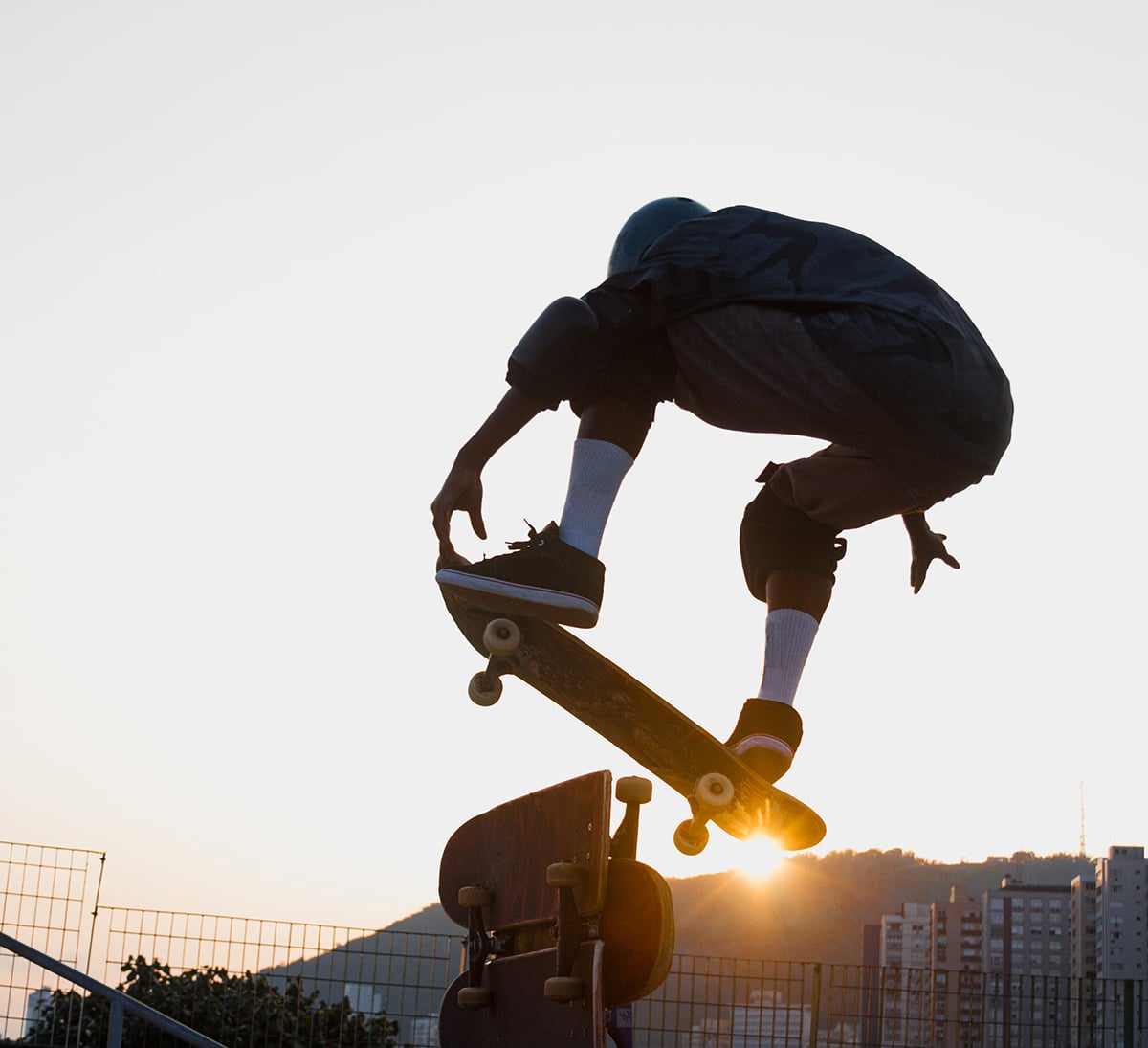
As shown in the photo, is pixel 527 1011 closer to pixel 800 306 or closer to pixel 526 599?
pixel 526 599

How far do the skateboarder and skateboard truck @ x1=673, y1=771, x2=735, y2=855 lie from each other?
0.72 ft

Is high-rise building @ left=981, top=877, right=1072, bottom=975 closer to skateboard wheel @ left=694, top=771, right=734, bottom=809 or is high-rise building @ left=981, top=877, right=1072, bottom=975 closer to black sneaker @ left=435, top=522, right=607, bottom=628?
skateboard wheel @ left=694, top=771, right=734, bottom=809

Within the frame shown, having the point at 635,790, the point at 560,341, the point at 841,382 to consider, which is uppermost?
the point at 560,341

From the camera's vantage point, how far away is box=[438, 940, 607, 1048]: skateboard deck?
2.95m

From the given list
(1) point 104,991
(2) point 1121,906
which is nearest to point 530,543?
(1) point 104,991

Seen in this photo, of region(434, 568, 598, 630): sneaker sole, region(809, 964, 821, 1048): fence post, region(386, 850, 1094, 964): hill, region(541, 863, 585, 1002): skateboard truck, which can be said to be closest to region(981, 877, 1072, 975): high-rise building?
region(386, 850, 1094, 964): hill

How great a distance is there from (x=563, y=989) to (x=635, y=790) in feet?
1.57

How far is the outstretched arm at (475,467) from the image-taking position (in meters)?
3.70

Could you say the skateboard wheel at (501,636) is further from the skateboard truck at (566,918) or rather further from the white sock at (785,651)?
the white sock at (785,651)

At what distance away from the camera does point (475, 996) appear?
360 cm

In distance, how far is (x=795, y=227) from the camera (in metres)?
3.63

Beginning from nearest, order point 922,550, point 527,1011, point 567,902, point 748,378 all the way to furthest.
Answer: point 567,902 → point 527,1011 → point 748,378 → point 922,550

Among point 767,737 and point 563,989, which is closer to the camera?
point 563,989

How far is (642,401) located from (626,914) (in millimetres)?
1457
